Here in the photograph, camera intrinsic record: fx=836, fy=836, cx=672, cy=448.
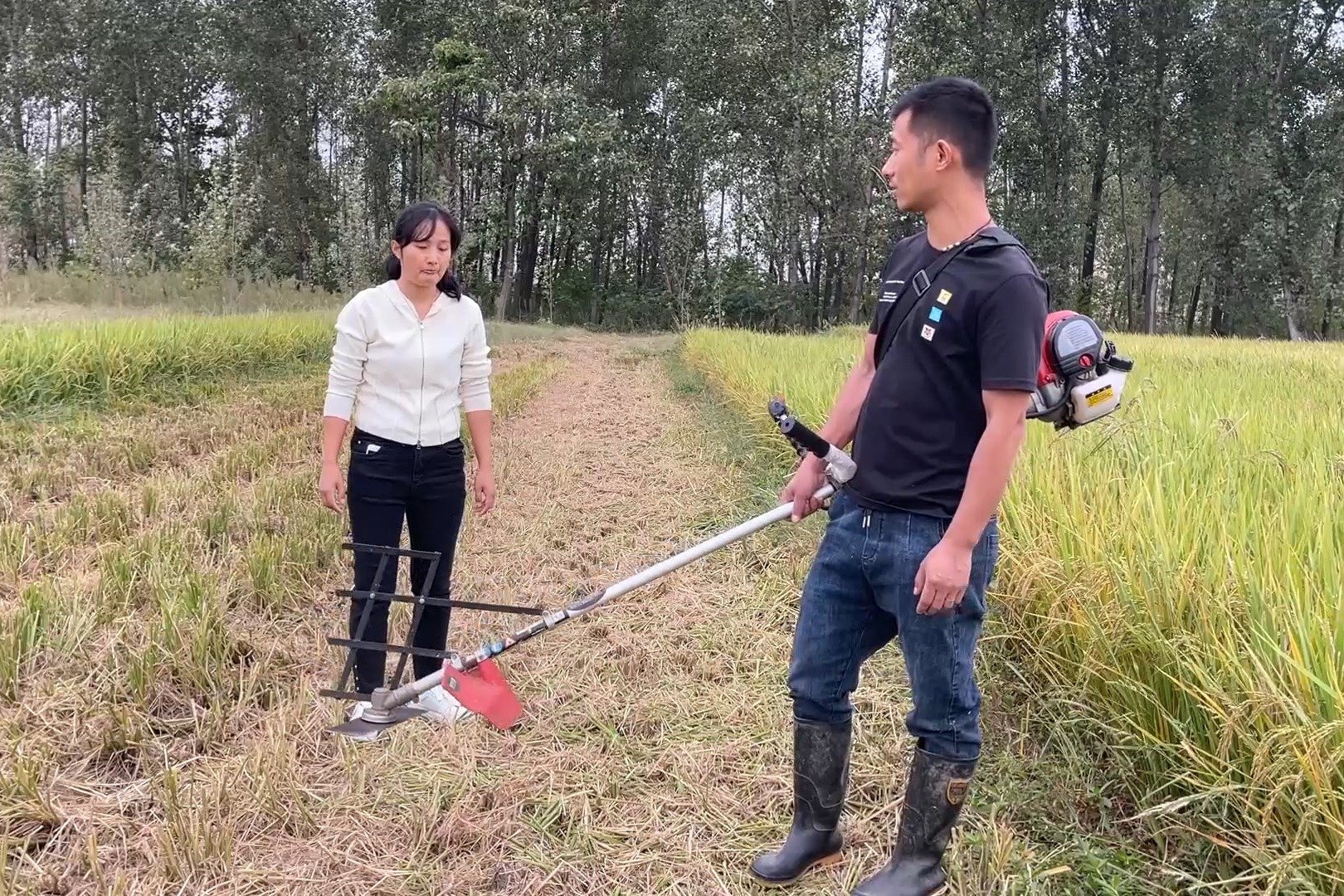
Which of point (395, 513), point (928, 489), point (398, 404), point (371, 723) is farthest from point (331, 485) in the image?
point (928, 489)

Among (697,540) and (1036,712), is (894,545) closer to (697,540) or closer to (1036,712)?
(1036,712)

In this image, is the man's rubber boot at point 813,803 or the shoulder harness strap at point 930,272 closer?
the shoulder harness strap at point 930,272

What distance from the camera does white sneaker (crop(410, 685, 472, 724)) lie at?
253 cm

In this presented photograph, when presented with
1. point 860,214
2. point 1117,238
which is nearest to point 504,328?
point 860,214

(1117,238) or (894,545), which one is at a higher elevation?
(1117,238)

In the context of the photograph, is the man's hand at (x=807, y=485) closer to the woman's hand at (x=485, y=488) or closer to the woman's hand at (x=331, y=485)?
the woman's hand at (x=485, y=488)

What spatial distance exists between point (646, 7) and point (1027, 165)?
1180cm

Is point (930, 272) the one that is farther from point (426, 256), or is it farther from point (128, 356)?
point (128, 356)

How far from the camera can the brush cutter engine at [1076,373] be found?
65.1 inches

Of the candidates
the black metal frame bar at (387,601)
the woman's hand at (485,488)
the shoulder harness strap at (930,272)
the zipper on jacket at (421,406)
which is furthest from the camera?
the woman's hand at (485,488)

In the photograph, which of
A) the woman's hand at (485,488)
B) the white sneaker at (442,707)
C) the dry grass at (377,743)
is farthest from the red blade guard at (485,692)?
the woman's hand at (485,488)

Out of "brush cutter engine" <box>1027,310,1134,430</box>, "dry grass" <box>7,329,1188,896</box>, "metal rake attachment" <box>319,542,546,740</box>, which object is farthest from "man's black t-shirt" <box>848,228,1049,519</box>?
"metal rake attachment" <box>319,542,546,740</box>

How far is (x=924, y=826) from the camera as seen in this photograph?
176 centimetres

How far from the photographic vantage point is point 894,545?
66.7 inches
